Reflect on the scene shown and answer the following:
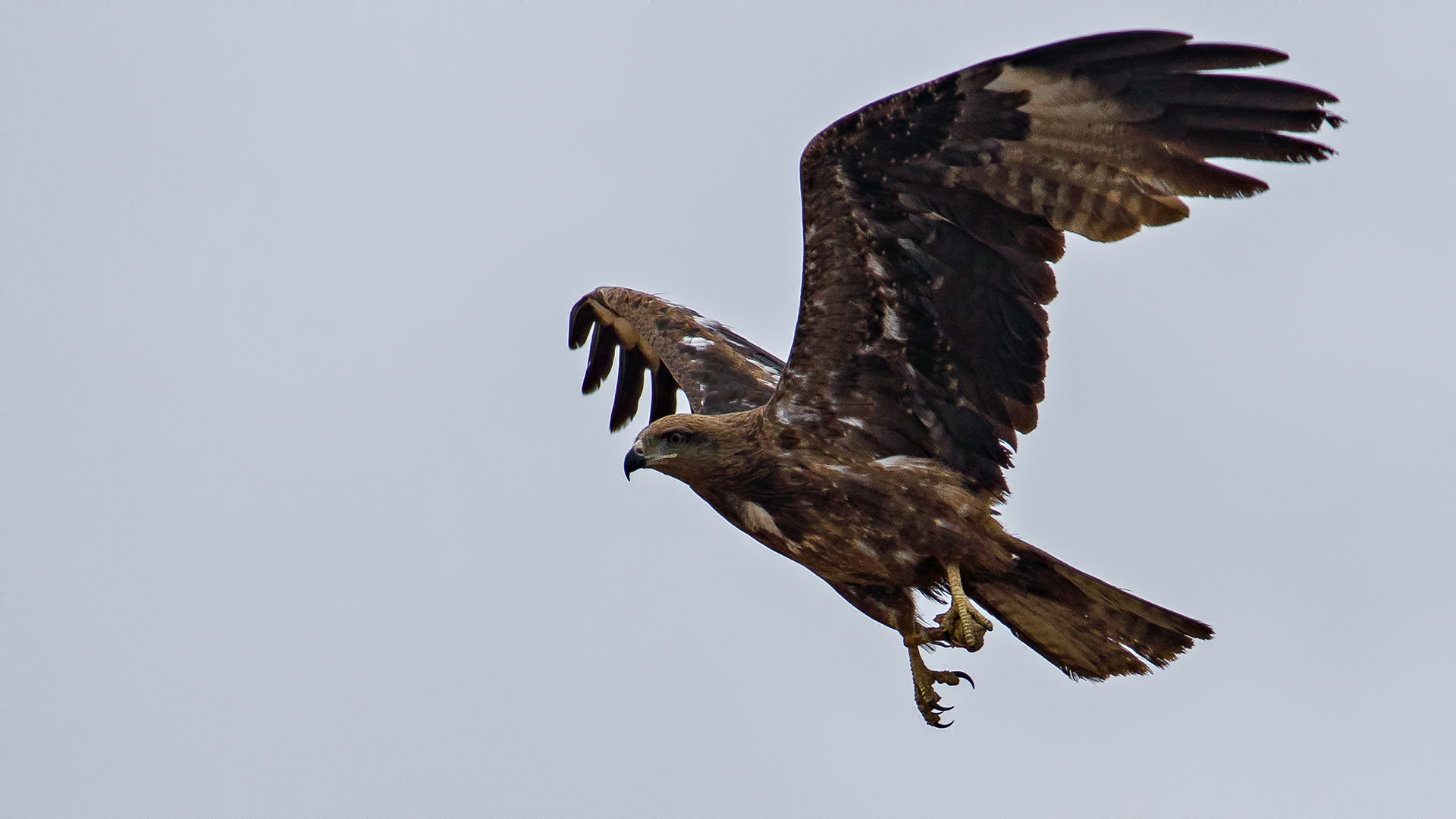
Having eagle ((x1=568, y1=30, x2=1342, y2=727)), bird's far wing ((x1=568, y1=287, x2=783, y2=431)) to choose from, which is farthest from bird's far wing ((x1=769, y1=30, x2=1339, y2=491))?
bird's far wing ((x1=568, y1=287, x2=783, y2=431))

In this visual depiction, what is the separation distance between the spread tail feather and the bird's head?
5.25 ft

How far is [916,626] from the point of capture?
1089cm

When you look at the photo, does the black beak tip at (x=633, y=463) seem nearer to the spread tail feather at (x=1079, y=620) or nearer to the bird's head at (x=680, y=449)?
the bird's head at (x=680, y=449)

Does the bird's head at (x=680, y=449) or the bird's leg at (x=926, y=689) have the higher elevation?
A: the bird's head at (x=680, y=449)

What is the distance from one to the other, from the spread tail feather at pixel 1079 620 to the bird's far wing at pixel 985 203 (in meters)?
0.58

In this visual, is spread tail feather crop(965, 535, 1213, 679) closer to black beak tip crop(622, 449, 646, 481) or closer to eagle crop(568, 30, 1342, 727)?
eagle crop(568, 30, 1342, 727)

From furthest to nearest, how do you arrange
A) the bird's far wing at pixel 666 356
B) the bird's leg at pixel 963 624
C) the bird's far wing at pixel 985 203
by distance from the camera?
the bird's far wing at pixel 666 356, the bird's leg at pixel 963 624, the bird's far wing at pixel 985 203

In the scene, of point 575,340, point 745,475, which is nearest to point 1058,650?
point 745,475

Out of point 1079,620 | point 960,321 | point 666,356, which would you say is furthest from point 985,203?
point 666,356

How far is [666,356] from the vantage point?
12.6 meters

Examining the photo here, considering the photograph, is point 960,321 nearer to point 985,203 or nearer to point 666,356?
point 985,203

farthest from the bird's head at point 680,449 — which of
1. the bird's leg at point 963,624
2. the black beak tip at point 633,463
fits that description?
the bird's leg at point 963,624

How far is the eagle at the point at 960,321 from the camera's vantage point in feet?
30.5

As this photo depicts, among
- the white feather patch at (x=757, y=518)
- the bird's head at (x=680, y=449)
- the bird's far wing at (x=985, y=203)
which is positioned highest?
the bird's far wing at (x=985, y=203)
